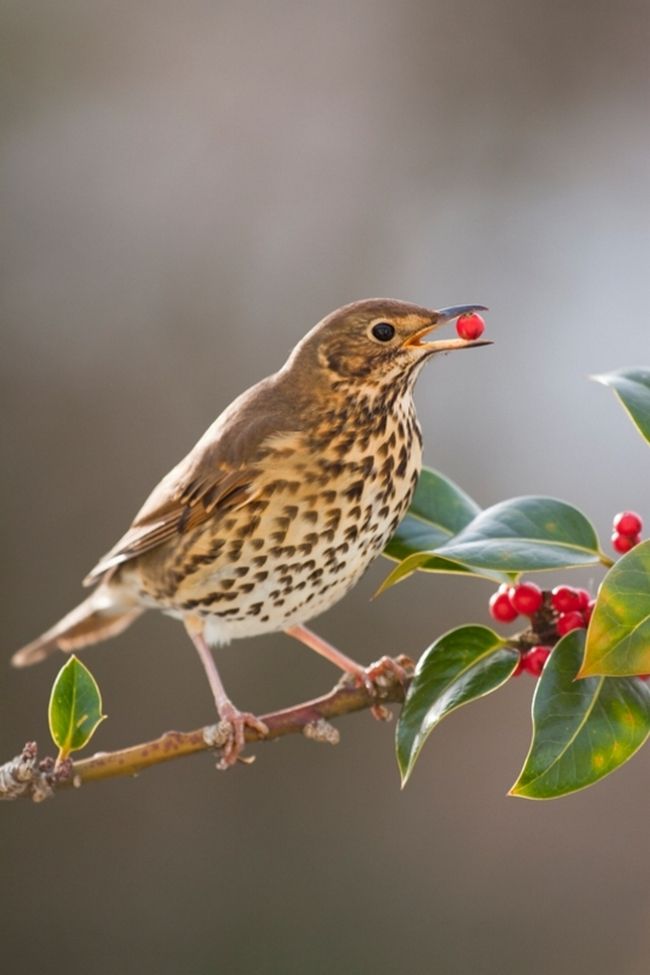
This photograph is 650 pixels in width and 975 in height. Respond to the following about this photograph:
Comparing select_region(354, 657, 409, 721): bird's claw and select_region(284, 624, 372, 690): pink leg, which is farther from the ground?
select_region(354, 657, 409, 721): bird's claw

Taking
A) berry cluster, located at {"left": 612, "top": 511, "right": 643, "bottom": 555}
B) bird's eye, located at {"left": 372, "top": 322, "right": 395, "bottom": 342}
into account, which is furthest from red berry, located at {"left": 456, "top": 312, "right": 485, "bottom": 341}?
berry cluster, located at {"left": 612, "top": 511, "right": 643, "bottom": 555}

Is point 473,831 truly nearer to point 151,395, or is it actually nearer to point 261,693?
point 261,693

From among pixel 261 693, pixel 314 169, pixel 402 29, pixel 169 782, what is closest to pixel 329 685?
pixel 261 693

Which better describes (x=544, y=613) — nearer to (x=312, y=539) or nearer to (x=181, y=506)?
(x=312, y=539)

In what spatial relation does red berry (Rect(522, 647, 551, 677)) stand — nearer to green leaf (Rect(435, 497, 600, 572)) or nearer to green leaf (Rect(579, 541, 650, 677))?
green leaf (Rect(435, 497, 600, 572))

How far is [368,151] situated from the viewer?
6.24m

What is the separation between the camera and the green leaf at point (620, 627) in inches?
53.7

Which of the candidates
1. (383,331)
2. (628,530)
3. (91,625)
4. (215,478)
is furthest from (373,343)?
(91,625)

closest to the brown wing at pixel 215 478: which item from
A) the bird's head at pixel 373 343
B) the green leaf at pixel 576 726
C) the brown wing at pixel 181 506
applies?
the brown wing at pixel 181 506

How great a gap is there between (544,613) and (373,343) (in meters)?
0.59

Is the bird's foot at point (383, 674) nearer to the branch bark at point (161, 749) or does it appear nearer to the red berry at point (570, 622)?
the branch bark at point (161, 749)

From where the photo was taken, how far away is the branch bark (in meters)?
1.59

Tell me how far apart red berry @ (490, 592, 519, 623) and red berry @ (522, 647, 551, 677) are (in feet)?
0.19

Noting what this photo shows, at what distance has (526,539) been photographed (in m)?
1.62
